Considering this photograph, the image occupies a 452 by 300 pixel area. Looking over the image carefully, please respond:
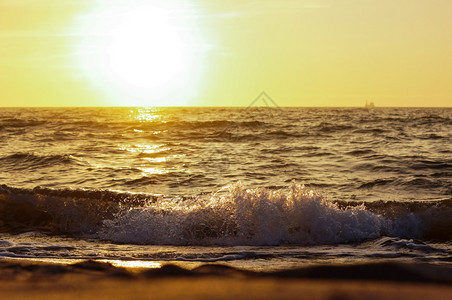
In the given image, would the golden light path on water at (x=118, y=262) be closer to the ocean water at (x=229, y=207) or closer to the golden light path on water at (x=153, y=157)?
the ocean water at (x=229, y=207)

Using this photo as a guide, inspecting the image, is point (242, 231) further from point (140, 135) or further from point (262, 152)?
point (140, 135)

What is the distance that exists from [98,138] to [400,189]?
50.0ft

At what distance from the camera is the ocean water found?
237 inches

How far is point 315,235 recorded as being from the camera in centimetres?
703

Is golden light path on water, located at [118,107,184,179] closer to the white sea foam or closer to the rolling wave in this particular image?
the rolling wave

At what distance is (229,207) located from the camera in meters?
7.60

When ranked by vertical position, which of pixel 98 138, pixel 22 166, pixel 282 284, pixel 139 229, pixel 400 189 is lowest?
pixel 282 284

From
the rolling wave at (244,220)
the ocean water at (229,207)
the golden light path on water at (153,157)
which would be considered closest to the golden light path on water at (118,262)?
the ocean water at (229,207)

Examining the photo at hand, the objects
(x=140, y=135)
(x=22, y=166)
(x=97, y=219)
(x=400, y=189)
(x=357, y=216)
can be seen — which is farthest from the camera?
(x=140, y=135)

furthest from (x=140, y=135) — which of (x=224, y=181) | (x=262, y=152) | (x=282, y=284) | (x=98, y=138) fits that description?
(x=282, y=284)

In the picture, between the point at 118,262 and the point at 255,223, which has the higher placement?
the point at 255,223

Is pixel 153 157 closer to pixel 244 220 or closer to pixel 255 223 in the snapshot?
pixel 244 220

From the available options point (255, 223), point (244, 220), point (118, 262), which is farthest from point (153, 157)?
point (118, 262)

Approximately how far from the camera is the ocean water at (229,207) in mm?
Answer: 6020
